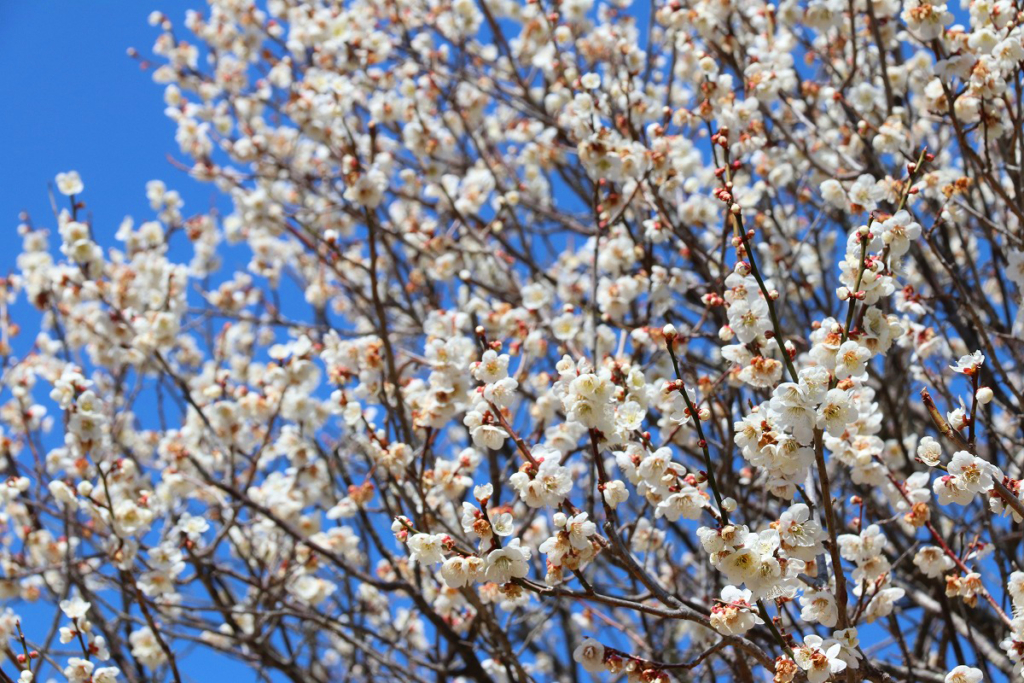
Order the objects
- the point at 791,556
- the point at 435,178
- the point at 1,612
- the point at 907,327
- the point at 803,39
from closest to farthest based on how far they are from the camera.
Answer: the point at 791,556, the point at 907,327, the point at 1,612, the point at 803,39, the point at 435,178

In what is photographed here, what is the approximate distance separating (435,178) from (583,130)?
2.02 meters

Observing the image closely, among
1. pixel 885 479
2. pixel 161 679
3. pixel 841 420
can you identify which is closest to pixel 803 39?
pixel 885 479

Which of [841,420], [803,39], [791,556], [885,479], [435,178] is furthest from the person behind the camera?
[435,178]

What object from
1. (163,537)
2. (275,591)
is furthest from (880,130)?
(163,537)

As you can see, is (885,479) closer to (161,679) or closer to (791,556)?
(791,556)

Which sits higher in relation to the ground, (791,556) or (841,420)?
(841,420)

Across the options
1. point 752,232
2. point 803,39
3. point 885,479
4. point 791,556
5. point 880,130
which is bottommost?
point 791,556

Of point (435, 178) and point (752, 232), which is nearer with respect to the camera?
point (752, 232)

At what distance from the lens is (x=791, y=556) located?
258 centimetres

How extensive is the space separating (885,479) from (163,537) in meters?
3.37

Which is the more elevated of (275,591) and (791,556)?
(275,591)

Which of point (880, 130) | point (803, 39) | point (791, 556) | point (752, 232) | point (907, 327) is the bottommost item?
point (791, 556)

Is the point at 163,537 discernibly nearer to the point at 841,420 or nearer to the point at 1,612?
the point at 1,612

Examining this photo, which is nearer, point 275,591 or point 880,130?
point 880,130
